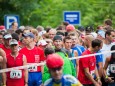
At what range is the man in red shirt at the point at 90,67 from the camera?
14562 mm

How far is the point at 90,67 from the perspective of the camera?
14680mm

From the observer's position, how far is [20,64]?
14133 millimetres

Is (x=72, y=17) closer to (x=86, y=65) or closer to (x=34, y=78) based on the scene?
(x=34, y=78)

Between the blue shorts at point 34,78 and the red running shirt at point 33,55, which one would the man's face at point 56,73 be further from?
the blue shorts at point 34,78

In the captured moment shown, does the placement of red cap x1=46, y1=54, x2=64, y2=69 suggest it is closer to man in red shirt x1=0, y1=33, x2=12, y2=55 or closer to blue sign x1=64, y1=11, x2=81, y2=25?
man in red shirt x1=0, y1=33, x2=12, y2=55

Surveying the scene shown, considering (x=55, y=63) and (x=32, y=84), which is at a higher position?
(x=55, y=63)

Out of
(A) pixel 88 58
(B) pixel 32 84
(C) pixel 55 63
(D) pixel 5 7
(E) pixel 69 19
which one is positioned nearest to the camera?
(C) pixel 55 63

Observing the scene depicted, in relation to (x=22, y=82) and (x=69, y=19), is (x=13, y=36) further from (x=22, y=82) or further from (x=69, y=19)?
(x=69, y=19)

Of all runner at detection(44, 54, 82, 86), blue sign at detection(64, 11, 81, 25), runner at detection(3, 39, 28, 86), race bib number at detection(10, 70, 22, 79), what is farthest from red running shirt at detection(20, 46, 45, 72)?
blue sign at detection(64, 11, 81, 25)

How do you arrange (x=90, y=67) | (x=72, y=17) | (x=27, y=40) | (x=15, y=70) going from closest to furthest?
(x=15, y=70)
(x=90, y=67)
(x=27, y=40)
(x=72, y=17)

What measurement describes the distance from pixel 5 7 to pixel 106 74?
20.8 meters

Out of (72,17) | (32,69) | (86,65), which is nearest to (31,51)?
(32,69)

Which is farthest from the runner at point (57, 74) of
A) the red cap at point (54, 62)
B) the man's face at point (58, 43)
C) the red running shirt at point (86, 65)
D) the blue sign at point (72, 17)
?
the blue sign at point (72, 17)

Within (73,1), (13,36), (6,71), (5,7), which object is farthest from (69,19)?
(73,1)
